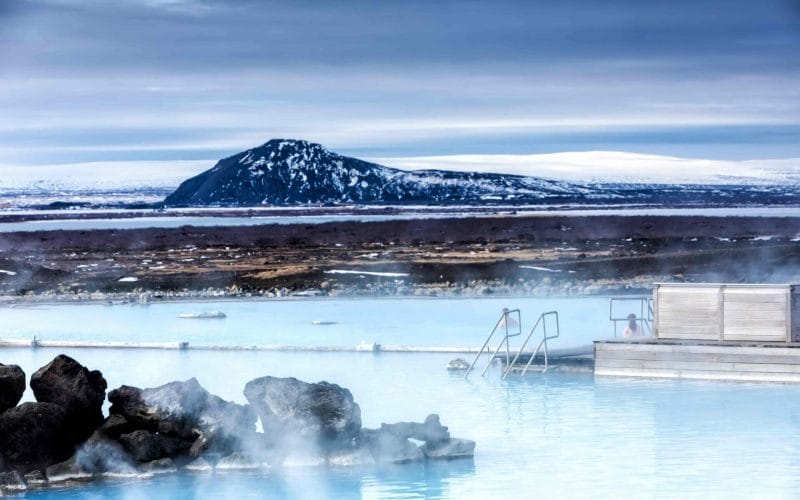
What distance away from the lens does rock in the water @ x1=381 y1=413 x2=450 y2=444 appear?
15.5m

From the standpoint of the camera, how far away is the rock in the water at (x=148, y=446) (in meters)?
15.1

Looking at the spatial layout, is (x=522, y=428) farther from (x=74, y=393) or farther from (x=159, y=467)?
(x=74, y=393)

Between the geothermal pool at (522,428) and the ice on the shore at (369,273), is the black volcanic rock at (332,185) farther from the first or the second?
the geothermal pool at (522,428)

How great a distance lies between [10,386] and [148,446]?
1602mm

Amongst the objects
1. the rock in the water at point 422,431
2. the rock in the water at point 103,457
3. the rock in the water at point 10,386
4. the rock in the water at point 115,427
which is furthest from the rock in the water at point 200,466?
the rock in the water at point 10,386

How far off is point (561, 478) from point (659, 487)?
3.26 ft

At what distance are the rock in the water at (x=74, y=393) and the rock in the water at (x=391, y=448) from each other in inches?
107

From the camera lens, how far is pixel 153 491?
1449 centimetres

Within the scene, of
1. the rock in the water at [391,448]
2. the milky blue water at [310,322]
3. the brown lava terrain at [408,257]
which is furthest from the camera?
the brown lava terrain at [408,257]

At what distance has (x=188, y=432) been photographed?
50.7ft

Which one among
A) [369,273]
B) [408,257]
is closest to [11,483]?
[369,273]

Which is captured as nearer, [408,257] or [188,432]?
[188,432]

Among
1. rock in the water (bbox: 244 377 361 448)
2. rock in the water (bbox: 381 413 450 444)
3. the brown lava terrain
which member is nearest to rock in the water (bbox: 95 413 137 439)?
rock in the water (bbox: 244 377 361 448)

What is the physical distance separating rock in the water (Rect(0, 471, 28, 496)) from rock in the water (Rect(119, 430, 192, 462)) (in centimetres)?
110
